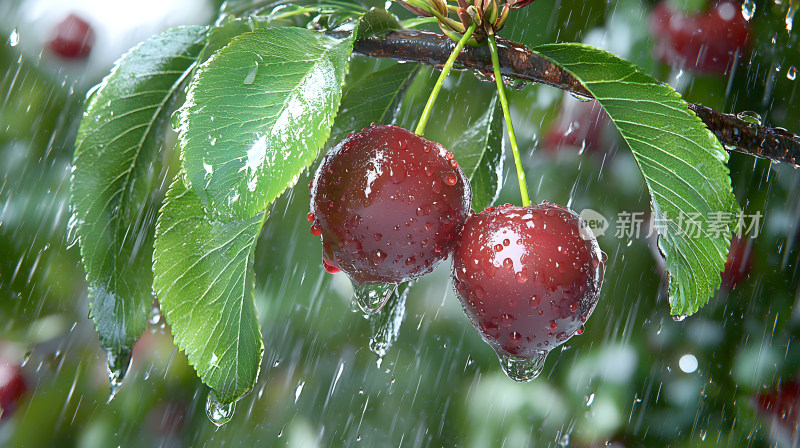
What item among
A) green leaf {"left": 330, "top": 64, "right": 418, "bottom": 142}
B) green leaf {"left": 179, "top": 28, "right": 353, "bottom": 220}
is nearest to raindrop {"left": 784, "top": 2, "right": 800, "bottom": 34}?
green leaf {"left": 330, "top": 64, "right": 418, "bottom": 142}

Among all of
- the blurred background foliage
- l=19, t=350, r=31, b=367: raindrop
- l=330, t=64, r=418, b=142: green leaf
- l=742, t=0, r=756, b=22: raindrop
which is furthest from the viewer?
l=19, t=350, r=31, b=367: raindrop

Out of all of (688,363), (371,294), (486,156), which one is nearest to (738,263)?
(688,363)

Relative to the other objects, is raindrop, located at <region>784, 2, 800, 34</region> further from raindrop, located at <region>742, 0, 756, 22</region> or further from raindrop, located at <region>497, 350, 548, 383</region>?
raindrop, located at <region>497, 350, 548, 383</region>

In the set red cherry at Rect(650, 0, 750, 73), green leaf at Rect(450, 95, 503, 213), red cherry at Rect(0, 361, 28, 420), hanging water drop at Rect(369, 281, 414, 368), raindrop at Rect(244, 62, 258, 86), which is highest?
red cherry at Rect(650, 0, 750, 73)

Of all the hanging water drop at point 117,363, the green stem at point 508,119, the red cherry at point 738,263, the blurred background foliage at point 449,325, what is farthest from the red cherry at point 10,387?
the red cherry at point 738,263

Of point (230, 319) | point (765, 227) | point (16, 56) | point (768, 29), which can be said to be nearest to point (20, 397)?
point (16, 56)

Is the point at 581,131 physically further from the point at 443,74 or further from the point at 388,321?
the point at 443,74
